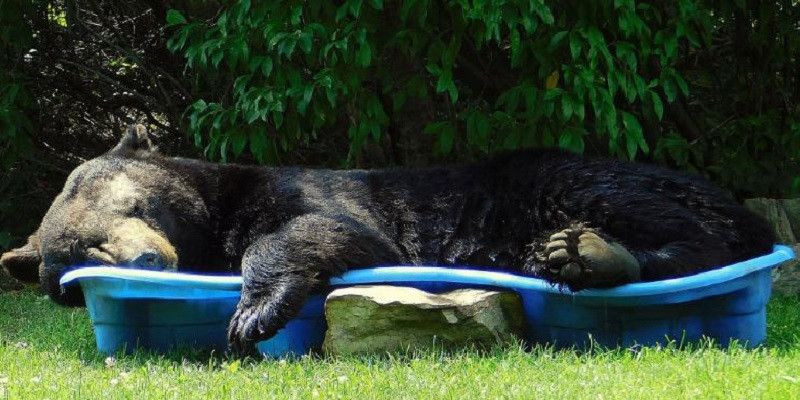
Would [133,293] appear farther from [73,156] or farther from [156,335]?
[73,156]

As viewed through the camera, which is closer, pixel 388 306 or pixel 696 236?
pixel 388 306

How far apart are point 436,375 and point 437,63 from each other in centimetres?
272

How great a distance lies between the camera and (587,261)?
13.6 ft

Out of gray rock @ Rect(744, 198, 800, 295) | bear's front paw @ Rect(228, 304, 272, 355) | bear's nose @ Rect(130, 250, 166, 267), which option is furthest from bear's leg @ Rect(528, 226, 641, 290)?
gray rock @ Rect(744, 198, 800, 295)

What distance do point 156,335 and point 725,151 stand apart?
4055mm

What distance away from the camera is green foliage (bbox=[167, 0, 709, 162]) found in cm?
561

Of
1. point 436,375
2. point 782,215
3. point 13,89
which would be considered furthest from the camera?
point 13,89

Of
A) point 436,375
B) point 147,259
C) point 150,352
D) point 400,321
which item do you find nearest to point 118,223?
point 147,259

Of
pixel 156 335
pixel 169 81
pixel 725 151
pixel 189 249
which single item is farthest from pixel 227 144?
pixel 725 151

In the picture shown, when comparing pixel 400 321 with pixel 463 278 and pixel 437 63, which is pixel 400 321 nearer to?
pixel 463 278

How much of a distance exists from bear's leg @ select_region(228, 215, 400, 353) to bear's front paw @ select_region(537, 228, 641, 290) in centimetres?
91

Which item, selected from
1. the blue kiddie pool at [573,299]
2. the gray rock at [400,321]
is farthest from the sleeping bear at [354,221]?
the gray rock at [400,321]

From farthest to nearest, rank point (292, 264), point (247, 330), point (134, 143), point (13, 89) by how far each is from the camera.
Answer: point (13, 89) < point (134, 143) < point (292, 264) < point (247, 330)

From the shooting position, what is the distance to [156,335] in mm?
4730
